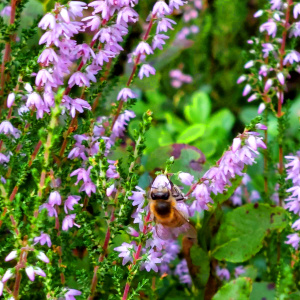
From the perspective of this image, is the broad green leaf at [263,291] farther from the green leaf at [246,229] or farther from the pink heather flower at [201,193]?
the pink heather flower at [201,193]

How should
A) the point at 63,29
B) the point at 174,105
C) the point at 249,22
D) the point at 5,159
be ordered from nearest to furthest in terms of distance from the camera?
1. the point at 63,29
2. the point at 5,159
3. the point at 174,105
4. the point at 249,22

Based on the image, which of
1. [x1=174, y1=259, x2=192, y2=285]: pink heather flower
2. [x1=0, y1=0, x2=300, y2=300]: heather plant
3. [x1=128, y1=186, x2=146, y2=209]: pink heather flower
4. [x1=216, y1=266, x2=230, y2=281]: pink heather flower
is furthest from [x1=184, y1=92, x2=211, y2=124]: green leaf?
[x1=128, y1=186, x2=146, y2=209]: pink heather flower

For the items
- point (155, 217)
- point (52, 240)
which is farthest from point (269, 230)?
point (52, 240)

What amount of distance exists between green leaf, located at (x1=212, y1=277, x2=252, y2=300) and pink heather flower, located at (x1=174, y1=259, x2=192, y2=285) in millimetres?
Result: 432

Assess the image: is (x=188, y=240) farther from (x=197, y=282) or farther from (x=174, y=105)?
(x=174, y=105)

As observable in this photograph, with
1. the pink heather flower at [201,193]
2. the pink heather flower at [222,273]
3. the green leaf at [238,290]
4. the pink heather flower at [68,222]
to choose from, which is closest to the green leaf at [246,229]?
the pink heather flower at [222,273]

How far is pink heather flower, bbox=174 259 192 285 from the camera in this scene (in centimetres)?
178

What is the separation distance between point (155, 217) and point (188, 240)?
40cm

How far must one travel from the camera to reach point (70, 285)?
62.1 inches

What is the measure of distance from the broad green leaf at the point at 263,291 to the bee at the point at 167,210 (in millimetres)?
501

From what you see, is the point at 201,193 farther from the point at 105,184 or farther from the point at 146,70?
the point at 146,70

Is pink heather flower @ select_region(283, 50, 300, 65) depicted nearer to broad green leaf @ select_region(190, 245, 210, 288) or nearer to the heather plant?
the heather plant

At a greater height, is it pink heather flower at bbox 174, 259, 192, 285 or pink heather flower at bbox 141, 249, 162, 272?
pink heather flower at bbox 174, 259, 192, 285

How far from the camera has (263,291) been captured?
66.0 inches
